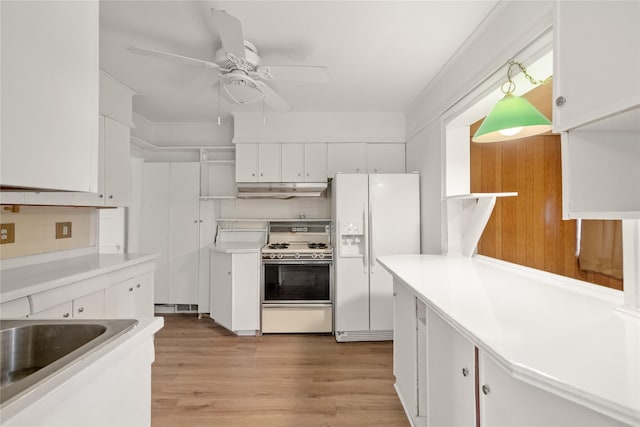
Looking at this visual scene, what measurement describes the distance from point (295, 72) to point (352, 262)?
6.44ft

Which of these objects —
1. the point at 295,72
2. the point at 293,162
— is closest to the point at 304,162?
the point at 293,162

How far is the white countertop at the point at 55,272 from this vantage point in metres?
1.54

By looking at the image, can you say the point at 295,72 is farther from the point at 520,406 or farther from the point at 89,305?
the point at 89,305

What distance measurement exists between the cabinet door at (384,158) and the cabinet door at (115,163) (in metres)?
2.71

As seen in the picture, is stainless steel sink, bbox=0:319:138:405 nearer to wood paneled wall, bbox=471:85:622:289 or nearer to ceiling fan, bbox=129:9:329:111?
ceiling fan, bbox=129:9:329:111

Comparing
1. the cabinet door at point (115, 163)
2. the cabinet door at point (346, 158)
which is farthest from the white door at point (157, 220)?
the cabinet door at point (346, 158)

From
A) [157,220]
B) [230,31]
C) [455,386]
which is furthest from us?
[157,220]

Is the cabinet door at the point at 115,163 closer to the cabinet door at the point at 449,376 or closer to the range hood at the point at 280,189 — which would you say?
the range hood at the point at 280,189

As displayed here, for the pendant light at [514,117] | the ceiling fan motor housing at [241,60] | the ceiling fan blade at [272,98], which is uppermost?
the ceiling fan motor housing at [241,60]

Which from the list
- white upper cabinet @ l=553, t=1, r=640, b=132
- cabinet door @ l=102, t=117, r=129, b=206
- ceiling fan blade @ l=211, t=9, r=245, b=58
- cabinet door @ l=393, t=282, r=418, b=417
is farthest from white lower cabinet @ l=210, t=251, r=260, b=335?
white upper cabinet @ l=553, t=1, r=640, b=132

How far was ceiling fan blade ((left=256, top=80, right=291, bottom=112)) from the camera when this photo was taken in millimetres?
2201

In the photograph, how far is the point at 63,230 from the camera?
2398mm

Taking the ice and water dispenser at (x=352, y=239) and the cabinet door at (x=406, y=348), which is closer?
the cabinet door at (x=406, y=348)

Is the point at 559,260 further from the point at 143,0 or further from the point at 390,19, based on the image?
the point at 143,0
